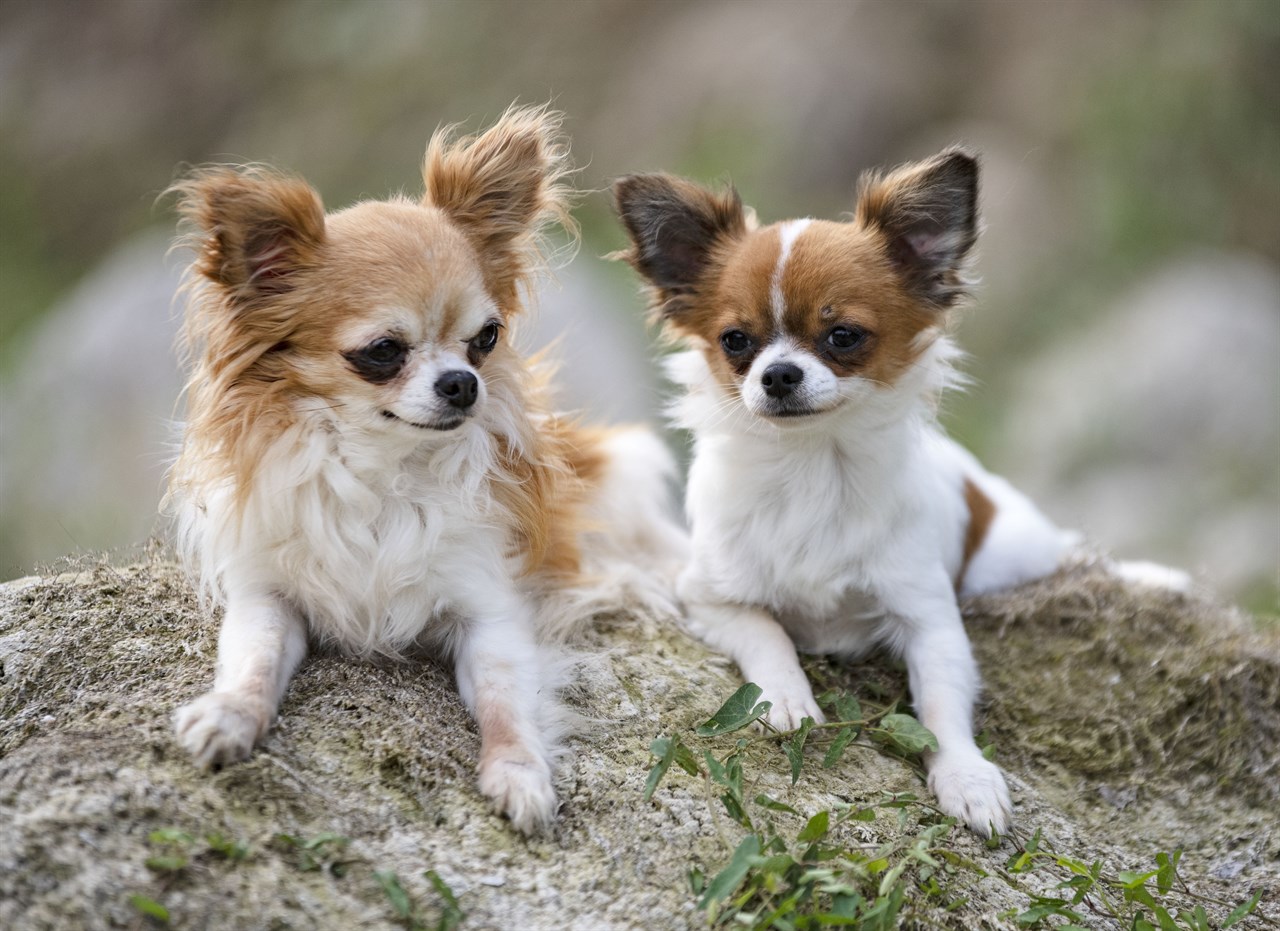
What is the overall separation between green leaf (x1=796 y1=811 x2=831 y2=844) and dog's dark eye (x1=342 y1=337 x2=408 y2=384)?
59.7 inches

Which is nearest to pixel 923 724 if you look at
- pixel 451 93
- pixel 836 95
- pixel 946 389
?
pixel 946 389

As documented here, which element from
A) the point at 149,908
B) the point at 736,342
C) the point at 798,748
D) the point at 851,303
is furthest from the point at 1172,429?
the point at 149,908

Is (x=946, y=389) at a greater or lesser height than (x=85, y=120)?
greater

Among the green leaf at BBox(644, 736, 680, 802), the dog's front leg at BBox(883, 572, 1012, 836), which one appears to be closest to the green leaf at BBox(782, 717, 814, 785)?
the green leaf at BBox(644, 736, 680, 802)

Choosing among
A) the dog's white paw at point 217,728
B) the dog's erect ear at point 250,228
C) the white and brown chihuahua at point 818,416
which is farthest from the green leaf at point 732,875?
the dog's erect ear at point 250,228

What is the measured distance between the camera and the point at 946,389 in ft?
13.2

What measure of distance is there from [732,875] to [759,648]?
113cm

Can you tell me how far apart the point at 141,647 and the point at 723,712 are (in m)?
1.56

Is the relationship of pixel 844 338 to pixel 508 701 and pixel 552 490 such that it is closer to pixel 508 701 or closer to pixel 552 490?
pixel 552 490

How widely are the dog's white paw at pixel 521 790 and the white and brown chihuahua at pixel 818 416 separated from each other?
0.79 metres

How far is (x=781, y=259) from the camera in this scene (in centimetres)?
369

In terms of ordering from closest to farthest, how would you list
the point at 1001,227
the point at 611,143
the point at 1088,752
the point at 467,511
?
1. the point at 467,511
2. the point at 1088,752
3. the point at 1001,227
4. the point at 611,143

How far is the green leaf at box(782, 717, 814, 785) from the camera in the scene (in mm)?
3078

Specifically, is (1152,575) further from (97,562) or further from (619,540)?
(97,562)
